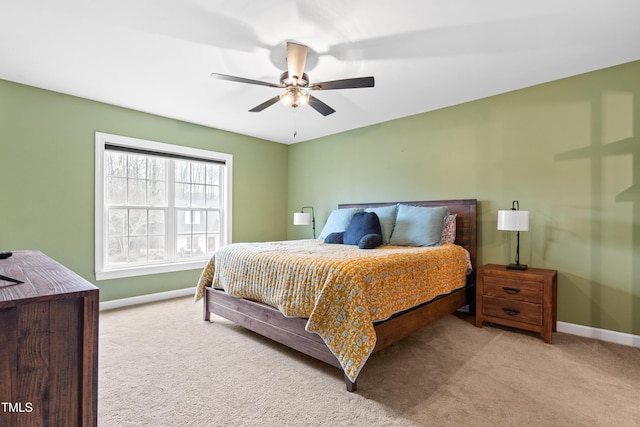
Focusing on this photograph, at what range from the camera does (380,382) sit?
6.95 ft

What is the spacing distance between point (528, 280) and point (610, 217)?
0.94 m

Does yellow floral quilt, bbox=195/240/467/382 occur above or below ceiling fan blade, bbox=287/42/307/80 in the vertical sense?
below

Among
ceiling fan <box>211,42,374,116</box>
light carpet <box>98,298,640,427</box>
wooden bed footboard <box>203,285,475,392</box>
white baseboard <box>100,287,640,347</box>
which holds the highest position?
ceiling fan <box>211,42,374,116</box>

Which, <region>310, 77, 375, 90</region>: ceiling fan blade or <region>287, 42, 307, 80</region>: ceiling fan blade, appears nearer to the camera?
<region>310, 77, 375, 90</region>: ceiling fan blade

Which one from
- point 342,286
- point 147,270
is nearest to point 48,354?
point 342,286

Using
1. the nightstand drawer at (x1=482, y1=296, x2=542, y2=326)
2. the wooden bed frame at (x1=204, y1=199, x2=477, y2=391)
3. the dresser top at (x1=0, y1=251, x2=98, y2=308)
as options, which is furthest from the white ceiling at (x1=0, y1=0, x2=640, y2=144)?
the nightstand drawer at (x1=482, y1=296, x2=542, y2=326)

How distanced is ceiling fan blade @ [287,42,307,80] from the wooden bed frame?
6.44 feet

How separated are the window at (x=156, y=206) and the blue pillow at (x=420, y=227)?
2.71 metres

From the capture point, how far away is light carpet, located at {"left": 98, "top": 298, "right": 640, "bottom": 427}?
69.6 inches

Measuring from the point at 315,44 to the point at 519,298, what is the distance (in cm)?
290

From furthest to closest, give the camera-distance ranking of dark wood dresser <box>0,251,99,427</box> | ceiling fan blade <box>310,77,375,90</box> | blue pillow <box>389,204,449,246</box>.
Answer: blue pillow <box>389,204,449,246</box> → ceiling fan blade <box>310,77,375,90</box> → dark wood dresser <box>0,251,99,427</box>

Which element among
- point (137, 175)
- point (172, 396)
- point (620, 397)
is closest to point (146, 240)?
point (137, 175)

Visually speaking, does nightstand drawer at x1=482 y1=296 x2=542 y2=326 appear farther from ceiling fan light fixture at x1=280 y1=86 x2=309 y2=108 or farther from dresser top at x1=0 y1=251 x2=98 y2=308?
dresser top at x1=0 y1=251 x2=98 y2=308

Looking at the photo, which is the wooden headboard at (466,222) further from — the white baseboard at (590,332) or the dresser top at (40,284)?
the dresser top at (40,284)
